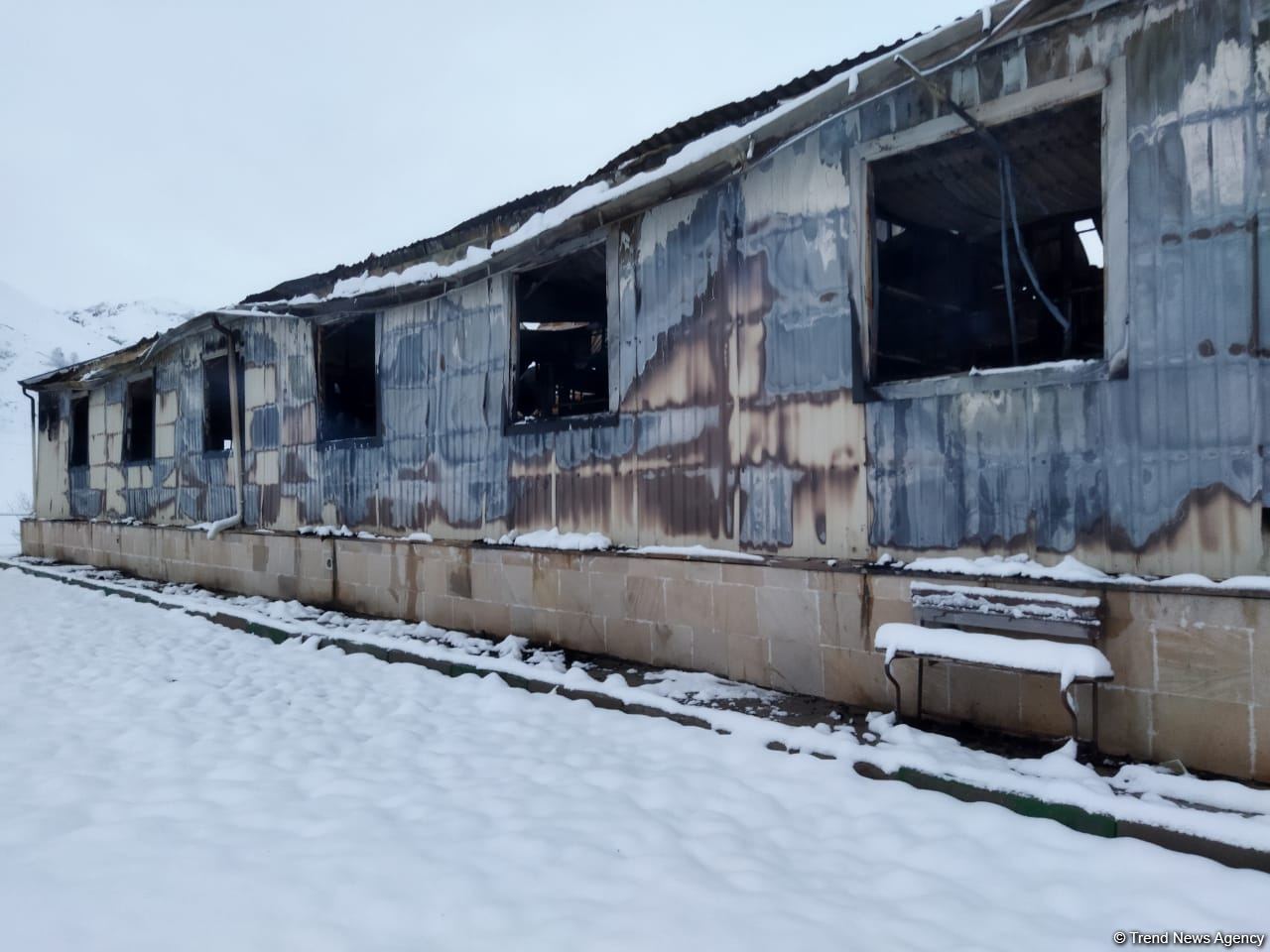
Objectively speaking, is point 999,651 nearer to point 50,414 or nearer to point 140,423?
point 140,423

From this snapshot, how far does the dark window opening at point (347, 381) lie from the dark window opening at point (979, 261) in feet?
21.3

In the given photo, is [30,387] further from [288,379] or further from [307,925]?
[307,925]

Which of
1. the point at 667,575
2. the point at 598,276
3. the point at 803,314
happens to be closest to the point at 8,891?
the point at 667,575

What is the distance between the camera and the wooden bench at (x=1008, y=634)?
398 cm

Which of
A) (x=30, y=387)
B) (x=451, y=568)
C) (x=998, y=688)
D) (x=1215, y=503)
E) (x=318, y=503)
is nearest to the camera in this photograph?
(x=1215, y=503)

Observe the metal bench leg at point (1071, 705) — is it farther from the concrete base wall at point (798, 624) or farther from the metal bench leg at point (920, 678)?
the metal bench leg at point (920, 678)

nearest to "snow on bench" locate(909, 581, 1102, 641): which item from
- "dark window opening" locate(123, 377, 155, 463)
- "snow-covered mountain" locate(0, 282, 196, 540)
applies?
"dark window opening" locate(123, 377, 155, 463)

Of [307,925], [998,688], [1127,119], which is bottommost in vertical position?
[307,925]

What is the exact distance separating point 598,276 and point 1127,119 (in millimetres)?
5550

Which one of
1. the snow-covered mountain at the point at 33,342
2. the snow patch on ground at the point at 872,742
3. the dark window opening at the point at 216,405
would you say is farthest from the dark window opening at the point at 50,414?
the snow-covered mountain at the point at 33,342

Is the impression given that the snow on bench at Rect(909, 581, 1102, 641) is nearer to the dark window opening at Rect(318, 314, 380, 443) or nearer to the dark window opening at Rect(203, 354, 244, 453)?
the dark window opening at Rect(318, 314, 380, 443)

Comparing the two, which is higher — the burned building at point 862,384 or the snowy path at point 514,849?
the burned building at point 862,384

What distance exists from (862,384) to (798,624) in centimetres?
186

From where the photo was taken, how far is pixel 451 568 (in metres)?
8.35
